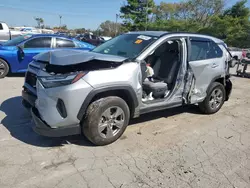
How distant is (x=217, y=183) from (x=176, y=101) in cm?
181

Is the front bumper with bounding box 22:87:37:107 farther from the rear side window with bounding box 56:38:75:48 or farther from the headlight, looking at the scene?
the rear side window with bounding box 56:38:75:48

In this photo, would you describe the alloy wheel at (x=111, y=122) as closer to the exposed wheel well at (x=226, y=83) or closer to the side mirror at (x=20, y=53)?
the exposed wheel well at (x=226, y=83)

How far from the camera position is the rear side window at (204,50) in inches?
177

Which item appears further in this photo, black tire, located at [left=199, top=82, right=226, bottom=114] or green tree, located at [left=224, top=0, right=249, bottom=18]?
green tree, located at [left=224, top=0, right=249, bottom=18]

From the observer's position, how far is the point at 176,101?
14.0 ft

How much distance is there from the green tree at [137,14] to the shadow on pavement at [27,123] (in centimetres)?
3523

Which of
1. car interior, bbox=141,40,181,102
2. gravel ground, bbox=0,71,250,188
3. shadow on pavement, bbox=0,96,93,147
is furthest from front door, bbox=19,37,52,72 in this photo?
car interior, bbox=141,40,181,102

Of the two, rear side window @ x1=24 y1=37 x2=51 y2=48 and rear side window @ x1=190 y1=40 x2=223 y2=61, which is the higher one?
rear side window @ x1=190 y1=40 x2=223 y2=61

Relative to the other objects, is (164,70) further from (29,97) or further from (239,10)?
(239,10)

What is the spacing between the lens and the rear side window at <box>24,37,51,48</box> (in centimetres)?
757

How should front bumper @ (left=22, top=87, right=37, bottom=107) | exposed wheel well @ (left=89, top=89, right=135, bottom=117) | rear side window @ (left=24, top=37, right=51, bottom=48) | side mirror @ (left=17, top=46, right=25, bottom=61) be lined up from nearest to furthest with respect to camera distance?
exposed wheel well @ (left=89, top=89, right=135, bottom=117) → front bumper @ (left=22, top=87, right=37, bottom=107) → side mirror @ (left=17, top=46, right=25, bottom=61) → rear side window @ (left=24, top=37, right=51, bottom=48)

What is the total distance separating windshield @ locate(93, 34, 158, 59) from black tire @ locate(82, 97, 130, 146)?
2.84 ft

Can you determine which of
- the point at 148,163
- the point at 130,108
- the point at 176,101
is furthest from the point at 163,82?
the point at 148,163

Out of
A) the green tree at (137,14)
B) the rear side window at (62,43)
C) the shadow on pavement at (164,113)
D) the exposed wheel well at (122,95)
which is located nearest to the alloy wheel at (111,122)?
the exposed wheel well at (122,95)
